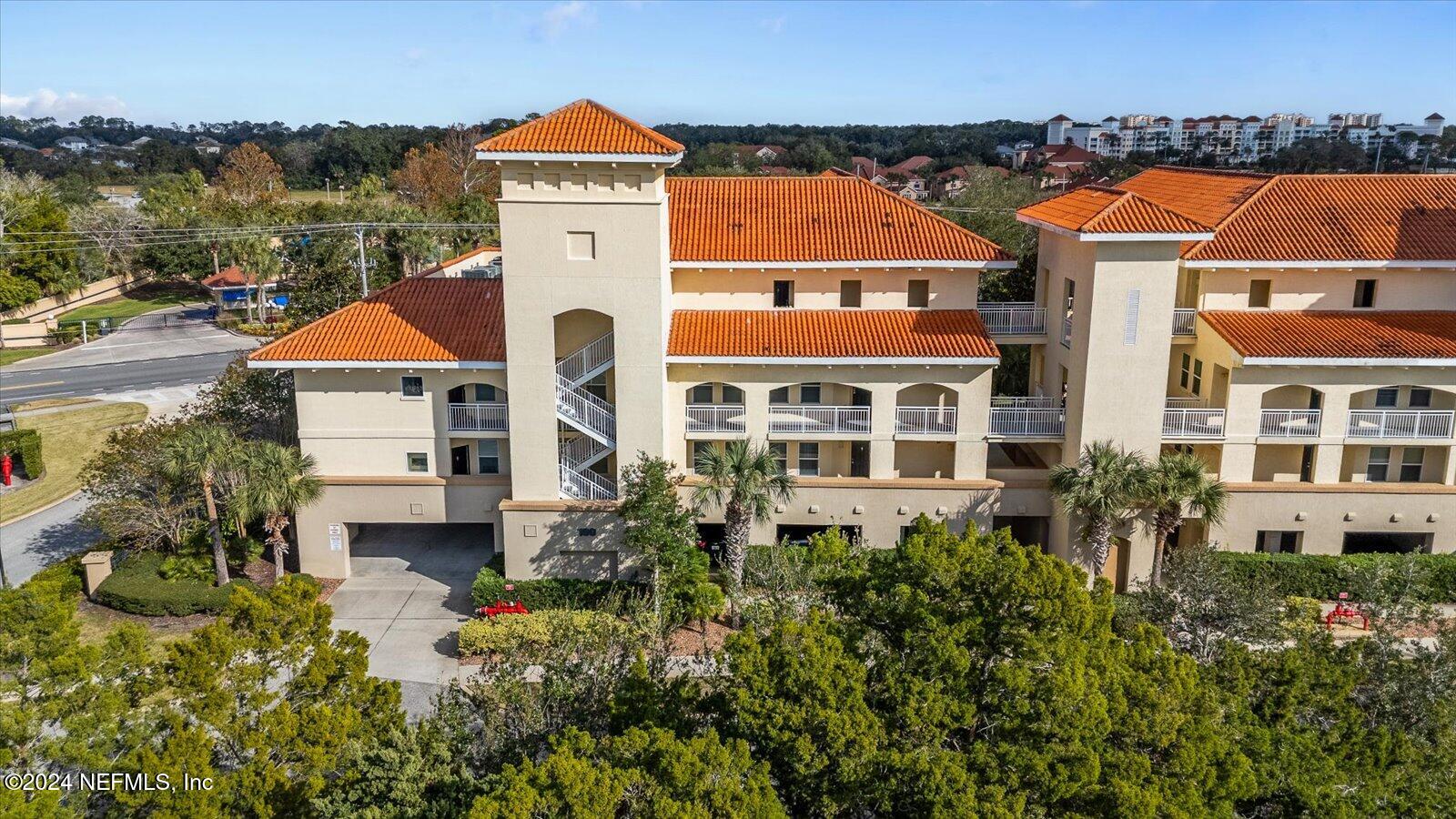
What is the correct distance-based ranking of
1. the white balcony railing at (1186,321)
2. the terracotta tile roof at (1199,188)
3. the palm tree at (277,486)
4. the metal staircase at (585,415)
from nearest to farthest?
the palm tree at (277,486), the metal staircase at (585,415), the white balcony railing at (1186,321), the terracotta tile roof at (1199,188)

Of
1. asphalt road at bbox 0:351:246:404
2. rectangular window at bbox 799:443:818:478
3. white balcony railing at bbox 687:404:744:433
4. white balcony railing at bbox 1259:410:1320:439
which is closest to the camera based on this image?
white balcony railing at bbox 1259:410:1320:439

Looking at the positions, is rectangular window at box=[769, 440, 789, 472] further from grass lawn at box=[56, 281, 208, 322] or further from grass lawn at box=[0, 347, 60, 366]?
grass lawn at box=[56, 281, 208, 322]

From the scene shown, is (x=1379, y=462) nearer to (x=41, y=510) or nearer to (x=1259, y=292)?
(x=1259, y=292)

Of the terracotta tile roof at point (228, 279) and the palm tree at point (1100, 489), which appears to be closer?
the palm tree at point (1100, 489)

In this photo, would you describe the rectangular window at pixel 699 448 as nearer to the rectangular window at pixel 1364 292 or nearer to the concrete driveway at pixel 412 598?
the concrete driveway at pixel 412 598

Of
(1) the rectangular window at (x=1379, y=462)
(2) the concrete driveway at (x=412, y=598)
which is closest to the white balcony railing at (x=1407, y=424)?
(1) the rectangular window at (x=1379, y=462)

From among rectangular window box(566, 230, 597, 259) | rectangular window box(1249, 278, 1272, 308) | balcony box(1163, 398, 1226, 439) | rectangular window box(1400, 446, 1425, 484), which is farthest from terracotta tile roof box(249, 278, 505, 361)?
rectangular window box(1400, 446, 1425, 484)
